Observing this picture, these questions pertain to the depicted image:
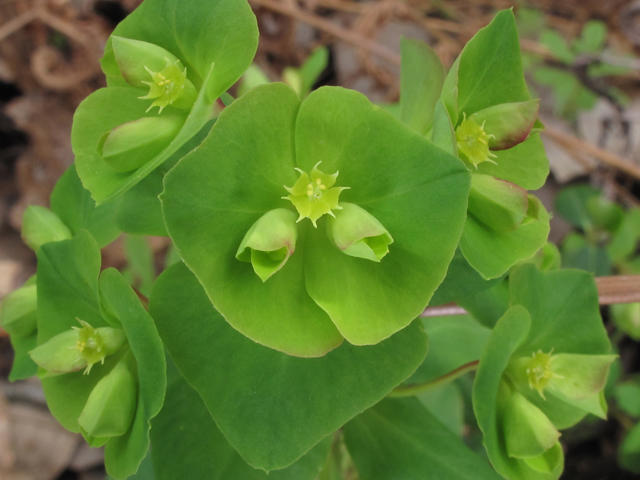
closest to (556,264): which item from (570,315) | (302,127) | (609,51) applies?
(570,315)

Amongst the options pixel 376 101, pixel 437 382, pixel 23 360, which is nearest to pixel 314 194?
pixel 437 382

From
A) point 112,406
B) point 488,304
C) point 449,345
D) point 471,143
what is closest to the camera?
point 112,406

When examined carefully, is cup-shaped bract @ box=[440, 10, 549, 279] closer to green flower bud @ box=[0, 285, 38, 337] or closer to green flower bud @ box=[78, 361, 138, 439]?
green flower bud @ box=[78, 361, 138, 439]

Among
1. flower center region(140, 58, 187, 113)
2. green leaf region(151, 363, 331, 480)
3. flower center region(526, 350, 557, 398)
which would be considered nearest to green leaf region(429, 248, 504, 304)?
flower center region(526, 350, 557, 398)

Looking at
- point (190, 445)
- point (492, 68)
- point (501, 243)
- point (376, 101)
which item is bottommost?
point (376, 101)

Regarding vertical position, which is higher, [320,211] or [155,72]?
[155,72]

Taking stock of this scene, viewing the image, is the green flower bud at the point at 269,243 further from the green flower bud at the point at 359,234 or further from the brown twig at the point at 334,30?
the brown twig at the point at 334,30

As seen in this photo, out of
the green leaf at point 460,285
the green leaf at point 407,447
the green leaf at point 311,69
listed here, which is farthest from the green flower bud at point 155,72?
the green leaf at point 311,69

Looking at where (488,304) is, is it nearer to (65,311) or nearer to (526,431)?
(526,431)
